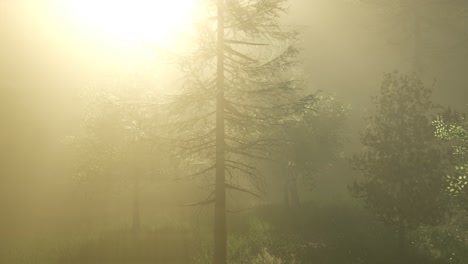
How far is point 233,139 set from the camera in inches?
453

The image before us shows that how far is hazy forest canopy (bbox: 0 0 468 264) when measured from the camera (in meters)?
11.4

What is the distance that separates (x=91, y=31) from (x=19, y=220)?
122 ft

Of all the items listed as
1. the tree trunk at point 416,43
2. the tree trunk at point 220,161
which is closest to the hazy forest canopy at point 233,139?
the tree trunk at point 220,161

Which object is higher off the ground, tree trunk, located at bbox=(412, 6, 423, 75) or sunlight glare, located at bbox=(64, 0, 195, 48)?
tree trunk, located at bbox=(412, 6, 423, 75)

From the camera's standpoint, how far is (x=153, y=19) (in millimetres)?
11531

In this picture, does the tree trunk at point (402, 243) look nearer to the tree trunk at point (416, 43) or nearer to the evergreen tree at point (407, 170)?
the evergreen tree at point (407, 170)

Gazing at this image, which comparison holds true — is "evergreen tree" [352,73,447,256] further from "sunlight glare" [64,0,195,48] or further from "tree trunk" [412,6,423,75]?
"tree trunk" [412,6,423,75]

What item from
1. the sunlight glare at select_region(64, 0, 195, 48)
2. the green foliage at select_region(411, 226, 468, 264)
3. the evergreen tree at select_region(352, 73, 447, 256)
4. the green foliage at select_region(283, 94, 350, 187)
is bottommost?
the green foliage at select_region(411, 226, 468, 264)

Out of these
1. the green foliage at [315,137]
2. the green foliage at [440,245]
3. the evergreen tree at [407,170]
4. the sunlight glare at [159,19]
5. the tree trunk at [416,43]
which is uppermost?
the tree trunk at [416,43]

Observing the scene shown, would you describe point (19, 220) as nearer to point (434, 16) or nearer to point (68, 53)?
point (68, 53)

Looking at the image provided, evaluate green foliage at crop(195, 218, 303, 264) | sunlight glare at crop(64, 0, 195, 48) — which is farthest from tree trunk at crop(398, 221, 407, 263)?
sunlight glare at crop(64, 0, 195, 48)

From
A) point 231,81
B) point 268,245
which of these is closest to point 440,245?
point 268,245

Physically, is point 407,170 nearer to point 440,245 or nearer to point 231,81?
point 440,245

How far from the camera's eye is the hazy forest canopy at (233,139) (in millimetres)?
11406
